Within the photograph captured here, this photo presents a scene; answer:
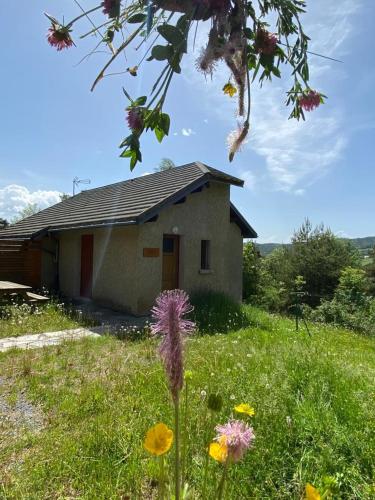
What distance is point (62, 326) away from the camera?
948 cm

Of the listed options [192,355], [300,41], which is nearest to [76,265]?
[192,355]

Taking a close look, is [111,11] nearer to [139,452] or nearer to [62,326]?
[139,452]

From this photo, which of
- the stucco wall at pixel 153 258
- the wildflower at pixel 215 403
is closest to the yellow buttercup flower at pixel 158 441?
the wildflower at pixel 215 403

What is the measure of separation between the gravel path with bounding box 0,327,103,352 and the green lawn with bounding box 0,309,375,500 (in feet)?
7.25

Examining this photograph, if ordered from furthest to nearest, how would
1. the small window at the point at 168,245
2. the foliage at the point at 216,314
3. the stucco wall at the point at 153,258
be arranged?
the small window at the point at 168,245 < the stucco wall at the point at 153,258 < the foliage at the point at 216,314

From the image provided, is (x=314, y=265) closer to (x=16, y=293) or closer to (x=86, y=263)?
(x=86, y=263)

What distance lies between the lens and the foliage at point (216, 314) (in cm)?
939

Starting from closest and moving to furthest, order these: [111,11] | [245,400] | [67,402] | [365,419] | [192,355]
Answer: [111,11]
[365,419]
[245,400]
[67,402]
[192,355]

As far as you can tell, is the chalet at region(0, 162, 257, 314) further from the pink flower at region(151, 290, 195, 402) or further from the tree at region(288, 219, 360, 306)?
the tree at region(288, 219, 360, 306)

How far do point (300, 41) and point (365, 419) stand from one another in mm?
2744

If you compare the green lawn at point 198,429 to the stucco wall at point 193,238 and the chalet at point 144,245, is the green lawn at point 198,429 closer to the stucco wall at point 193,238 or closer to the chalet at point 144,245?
the stucco wall at point 193,238

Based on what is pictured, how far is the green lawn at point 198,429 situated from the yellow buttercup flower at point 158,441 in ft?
3.58

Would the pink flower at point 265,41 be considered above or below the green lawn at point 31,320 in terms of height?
above

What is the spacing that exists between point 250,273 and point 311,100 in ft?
68.0
